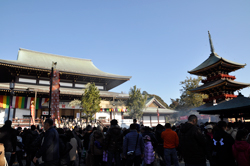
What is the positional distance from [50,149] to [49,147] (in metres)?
0.05

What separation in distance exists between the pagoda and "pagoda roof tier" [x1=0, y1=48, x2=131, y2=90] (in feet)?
37.5

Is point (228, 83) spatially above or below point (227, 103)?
above

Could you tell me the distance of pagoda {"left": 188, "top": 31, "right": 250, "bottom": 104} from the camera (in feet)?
78.0

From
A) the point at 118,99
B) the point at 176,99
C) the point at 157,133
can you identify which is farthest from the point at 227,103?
the point at 176,99

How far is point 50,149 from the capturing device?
4.00m

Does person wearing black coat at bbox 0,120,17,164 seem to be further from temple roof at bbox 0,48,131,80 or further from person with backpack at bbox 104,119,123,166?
temple roof at bbox 0,48,131,80

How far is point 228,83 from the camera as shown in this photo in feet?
77.0

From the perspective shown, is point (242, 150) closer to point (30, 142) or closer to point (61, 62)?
point (30, 142)

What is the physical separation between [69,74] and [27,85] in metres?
5.01

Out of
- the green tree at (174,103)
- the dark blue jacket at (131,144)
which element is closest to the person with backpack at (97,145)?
the dark blue jacket at (131,144)

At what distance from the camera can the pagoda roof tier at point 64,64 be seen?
22.5 m

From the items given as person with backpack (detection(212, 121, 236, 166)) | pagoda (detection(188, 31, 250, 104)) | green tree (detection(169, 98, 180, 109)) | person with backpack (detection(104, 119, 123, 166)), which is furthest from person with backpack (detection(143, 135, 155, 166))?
green tree (detection(169, 98, 180, 109))

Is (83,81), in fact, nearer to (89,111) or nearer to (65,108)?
(65,108)

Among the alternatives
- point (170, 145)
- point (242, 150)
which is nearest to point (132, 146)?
point (170, 145)
